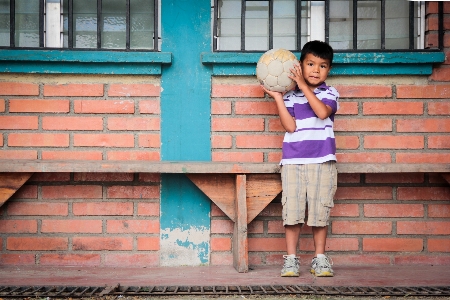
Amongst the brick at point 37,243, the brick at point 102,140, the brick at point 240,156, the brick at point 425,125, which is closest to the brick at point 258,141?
the brick at point 240,156

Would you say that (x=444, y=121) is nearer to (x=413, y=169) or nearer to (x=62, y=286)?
(x=413, y=169)

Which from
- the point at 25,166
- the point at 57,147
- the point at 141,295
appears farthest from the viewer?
the point at 57,147

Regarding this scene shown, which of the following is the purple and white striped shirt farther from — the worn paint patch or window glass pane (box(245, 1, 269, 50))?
the worn paint patch

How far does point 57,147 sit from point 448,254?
9.64 feet

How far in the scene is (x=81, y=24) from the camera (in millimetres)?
4000

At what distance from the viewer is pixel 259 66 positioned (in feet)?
11.8

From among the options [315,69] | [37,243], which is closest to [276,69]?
[315,69]

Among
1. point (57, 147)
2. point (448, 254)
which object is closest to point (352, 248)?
point (448, 254)

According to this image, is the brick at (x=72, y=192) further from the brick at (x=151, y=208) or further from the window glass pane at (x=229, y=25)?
the window glass pane at (x=229, y=25)

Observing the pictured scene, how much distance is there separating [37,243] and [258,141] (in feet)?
5.73

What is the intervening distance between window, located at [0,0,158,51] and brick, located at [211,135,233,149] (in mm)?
804

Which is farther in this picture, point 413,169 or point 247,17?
point 247,17

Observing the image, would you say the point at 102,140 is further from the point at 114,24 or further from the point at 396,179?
the point at 396,179

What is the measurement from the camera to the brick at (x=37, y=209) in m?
3.94
